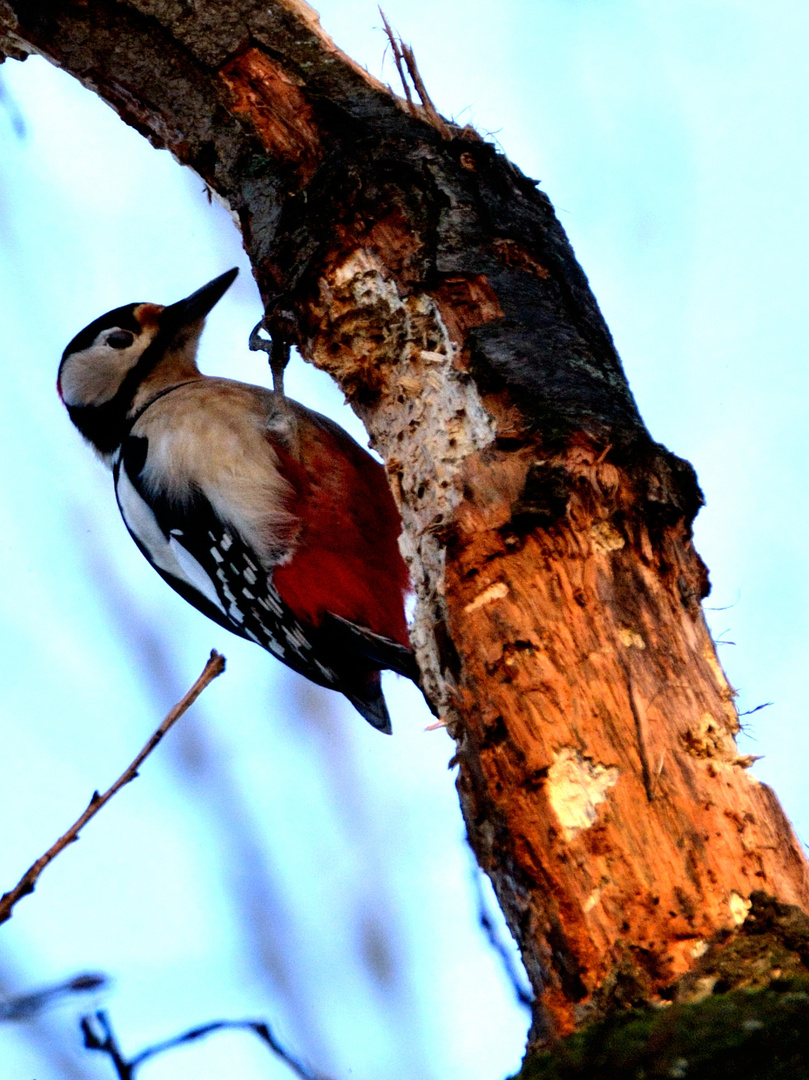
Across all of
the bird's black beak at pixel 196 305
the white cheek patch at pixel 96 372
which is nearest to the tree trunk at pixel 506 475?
the bird's black beak at pixel 196 305

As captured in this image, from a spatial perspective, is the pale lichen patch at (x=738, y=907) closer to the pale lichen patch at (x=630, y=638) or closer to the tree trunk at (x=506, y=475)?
the tree trunk at (x=506, y=475)

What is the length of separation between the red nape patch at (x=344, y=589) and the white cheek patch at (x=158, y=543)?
288mm

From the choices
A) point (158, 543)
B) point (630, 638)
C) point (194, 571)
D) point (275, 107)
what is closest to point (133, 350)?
point (158, 543)

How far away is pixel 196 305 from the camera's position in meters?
3.62

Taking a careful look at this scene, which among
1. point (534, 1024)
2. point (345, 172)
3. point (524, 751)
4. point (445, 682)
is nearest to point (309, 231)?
point (345, 172)

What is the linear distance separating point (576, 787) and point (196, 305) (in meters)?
2.45

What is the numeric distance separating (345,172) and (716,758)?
1.33 m

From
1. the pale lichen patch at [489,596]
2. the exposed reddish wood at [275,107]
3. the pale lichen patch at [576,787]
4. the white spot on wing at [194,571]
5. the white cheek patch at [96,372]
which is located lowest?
the pale lichen patch at [576,787]

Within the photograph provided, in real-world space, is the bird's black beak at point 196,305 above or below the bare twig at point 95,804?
above

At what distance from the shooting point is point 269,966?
279 cm

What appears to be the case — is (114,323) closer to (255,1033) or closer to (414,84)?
(414,84)

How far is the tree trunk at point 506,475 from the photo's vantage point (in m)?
1.51

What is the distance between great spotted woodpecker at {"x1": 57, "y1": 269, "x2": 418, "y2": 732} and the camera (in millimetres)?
3262

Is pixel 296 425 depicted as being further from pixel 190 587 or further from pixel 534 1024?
pixel 534 1024
